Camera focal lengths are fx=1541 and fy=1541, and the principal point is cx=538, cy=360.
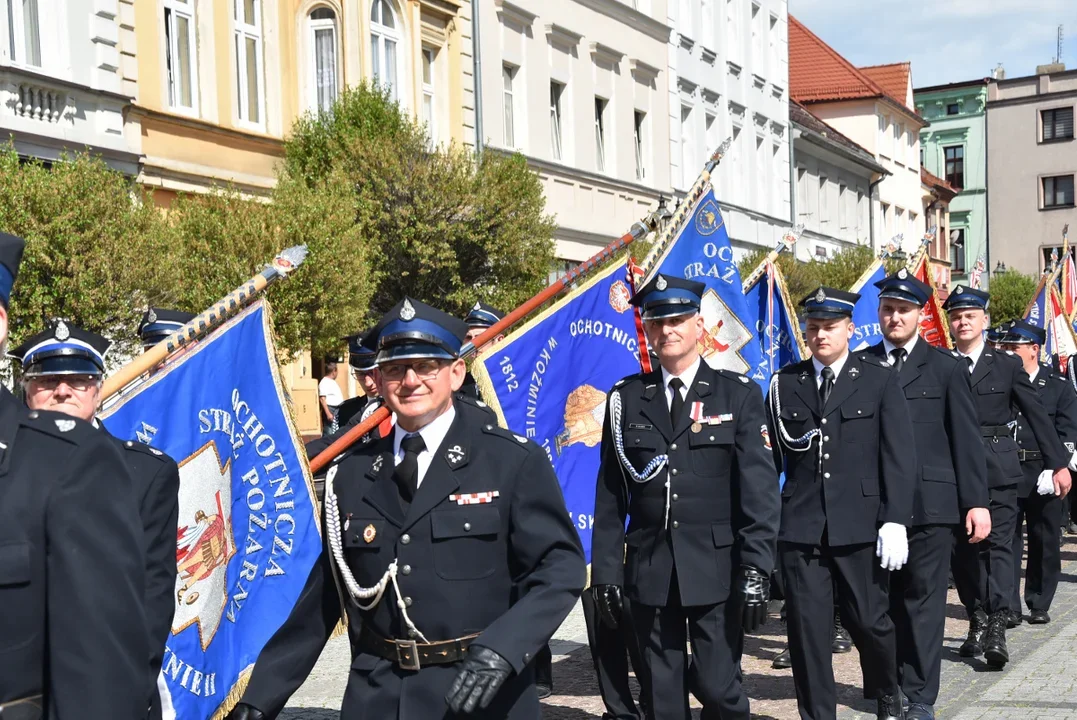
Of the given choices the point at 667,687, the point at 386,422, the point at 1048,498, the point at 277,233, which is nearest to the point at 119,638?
the point at 667,687

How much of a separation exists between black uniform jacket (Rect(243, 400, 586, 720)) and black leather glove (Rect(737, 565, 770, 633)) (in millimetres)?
1745

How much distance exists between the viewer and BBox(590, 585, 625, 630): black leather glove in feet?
19.0

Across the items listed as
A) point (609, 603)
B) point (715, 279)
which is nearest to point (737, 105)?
point (715, 279)

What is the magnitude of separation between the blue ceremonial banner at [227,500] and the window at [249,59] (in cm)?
1582

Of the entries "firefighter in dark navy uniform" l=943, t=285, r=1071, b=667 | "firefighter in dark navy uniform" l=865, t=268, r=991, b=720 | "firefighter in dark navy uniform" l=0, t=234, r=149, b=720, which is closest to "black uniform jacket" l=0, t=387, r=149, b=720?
"firefighter in dark navy uniform" l=0, t=234, r=149, b=720

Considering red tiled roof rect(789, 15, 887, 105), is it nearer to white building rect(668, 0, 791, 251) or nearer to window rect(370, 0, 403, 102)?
white building rect(668, 0, 791, 251)

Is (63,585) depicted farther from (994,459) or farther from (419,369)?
(994,459)

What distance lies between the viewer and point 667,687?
5.82m

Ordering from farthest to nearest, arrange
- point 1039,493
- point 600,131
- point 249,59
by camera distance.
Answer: point 600,131 → point 249,59 → point 1039,493

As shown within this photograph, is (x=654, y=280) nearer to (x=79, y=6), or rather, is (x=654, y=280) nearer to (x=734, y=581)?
(x=734, y=581)

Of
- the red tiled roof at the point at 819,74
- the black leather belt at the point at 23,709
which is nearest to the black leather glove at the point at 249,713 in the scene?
the black leather belt at the point at 23,709

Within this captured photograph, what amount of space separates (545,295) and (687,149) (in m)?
28.5

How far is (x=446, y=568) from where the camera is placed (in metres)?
3.95

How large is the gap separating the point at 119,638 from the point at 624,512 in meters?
3.47
